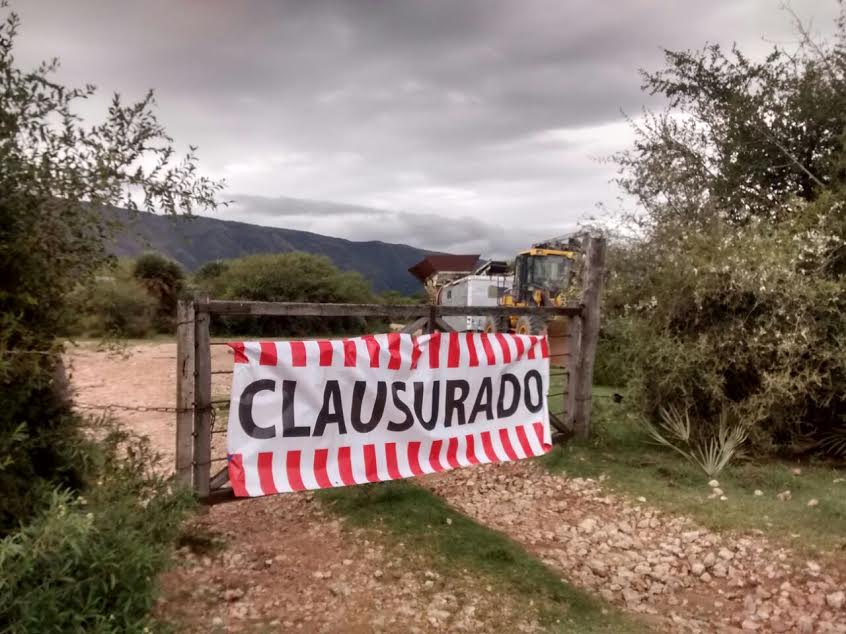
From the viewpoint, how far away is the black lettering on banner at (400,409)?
16.4 feet

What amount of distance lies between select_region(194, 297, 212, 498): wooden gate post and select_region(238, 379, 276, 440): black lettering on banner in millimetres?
290

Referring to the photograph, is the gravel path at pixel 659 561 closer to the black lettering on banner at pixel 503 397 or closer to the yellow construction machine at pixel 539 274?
the black lettering on banner at pixel 503 397

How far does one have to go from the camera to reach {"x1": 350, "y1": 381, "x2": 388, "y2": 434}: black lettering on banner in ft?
15.7

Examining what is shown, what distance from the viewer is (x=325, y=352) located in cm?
465

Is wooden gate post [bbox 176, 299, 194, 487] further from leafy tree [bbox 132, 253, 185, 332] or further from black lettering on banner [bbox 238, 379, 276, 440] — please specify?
leafy tree [bbox 132, 253, 185, 332]

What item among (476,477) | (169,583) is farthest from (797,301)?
(169,583)

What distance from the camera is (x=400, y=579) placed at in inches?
160

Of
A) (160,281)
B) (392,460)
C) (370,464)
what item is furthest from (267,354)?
(160,281)

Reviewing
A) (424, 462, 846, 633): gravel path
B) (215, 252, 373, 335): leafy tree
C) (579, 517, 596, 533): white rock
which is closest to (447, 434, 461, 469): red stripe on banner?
(424, 462, 846, 633): gravel path

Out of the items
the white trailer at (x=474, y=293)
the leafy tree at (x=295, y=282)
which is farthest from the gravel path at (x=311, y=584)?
the leafy tree at (x=295, y=282)

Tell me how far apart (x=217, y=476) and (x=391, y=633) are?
174 centimetres

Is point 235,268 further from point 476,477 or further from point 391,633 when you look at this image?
point 391,633

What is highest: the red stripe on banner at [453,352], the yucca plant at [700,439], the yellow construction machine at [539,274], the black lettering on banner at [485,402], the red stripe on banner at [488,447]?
the yellow construction machine at [539,274]

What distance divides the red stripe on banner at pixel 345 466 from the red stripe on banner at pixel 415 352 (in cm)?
86
